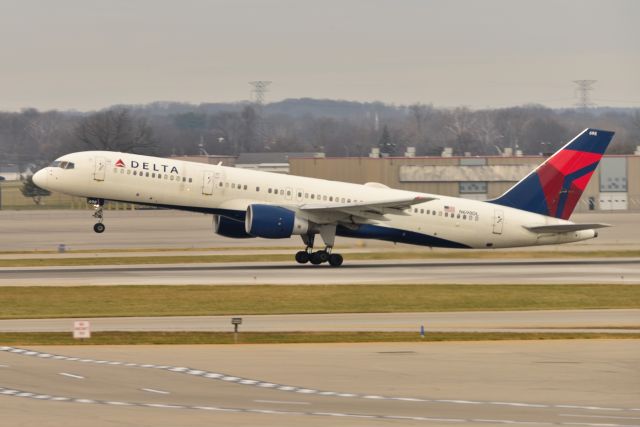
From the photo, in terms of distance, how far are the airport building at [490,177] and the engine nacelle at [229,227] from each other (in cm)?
6780

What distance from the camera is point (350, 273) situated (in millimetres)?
56281

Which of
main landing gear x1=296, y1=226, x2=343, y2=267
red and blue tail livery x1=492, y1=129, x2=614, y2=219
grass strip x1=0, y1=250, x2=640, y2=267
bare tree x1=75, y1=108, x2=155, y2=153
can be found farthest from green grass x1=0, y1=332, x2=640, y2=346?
bare tree x1=75, y1=108, x2=155, y2=153

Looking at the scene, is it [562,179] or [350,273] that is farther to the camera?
[562,179]

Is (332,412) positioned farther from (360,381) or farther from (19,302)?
(19,302)

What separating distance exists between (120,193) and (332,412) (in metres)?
36.6

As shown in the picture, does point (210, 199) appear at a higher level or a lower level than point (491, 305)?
higher

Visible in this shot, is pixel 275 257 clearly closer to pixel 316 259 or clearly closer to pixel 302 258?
pixel 302 258

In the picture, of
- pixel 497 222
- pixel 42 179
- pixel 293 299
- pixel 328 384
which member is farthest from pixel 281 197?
pixel 328 384

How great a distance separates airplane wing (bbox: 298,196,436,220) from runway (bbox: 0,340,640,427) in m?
24.8

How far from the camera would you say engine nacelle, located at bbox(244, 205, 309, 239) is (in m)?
57.2

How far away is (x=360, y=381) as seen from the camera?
27.5 m

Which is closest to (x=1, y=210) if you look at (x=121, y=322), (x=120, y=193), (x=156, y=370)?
(x=120, y=193)

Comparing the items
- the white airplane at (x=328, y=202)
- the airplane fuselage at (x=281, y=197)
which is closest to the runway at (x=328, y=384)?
the white airplane at (x=328, y=202)

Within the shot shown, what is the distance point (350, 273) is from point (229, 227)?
7.74 m
